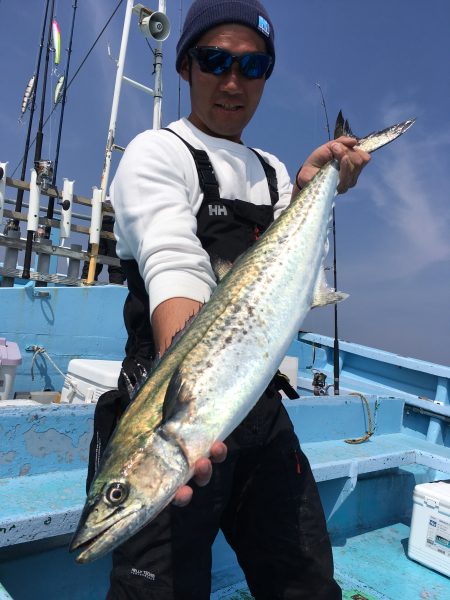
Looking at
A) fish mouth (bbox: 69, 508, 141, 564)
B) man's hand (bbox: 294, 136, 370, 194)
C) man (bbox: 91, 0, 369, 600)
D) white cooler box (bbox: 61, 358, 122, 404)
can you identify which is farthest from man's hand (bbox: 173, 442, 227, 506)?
white cooler box (bbox: 61, 358, 122, 404)

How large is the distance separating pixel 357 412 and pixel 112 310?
130 inches

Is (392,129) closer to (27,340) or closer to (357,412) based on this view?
(357,412)

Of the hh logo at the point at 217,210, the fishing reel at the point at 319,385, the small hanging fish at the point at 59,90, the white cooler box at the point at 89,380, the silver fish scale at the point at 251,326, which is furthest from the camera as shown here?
the small hanging fish at the point at 59,90

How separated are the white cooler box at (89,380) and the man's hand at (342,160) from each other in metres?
2.57

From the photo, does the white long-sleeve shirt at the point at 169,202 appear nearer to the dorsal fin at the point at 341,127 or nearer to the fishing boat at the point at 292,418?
the dorsal fin at the point at 341,127

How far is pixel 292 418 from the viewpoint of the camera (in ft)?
12.8

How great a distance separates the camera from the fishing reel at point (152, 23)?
375 inches

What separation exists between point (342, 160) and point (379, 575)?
2.83 metres

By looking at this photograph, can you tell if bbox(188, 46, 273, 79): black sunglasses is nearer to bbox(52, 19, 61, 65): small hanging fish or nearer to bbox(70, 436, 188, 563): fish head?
bbox(70, 436, 188, 563): fish head

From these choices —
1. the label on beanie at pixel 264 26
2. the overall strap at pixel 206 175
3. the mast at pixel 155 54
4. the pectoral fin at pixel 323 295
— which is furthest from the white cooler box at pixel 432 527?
the mast at pixel 155 54

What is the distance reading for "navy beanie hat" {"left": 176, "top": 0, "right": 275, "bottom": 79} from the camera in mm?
1991

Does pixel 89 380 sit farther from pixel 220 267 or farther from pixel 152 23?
pixel 152 23

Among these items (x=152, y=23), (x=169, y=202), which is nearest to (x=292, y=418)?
(x=169, y=202)

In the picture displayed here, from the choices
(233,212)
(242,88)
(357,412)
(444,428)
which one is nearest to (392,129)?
(242,88)
